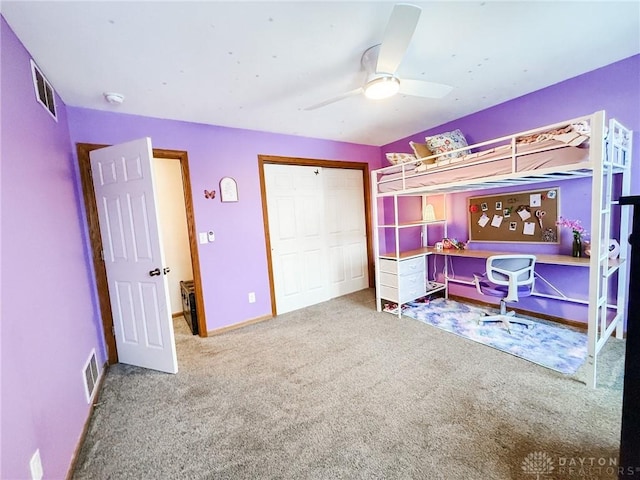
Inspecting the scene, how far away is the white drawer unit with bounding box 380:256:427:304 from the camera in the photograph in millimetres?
3199

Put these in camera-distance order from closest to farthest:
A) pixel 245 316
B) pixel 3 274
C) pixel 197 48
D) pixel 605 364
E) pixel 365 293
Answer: pixel 3 274, pixel 197 48, pixel 605 364, pixel 245 316, pixel 365 293

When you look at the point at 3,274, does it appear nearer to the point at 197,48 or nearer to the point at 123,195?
the point at 123,195

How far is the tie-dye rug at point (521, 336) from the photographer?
213 centimetres

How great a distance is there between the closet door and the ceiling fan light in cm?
181

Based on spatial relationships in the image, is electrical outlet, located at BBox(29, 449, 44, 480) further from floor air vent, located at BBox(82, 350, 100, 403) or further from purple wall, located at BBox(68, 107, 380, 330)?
purple wall, located at BBox(68, 107, 380, 330)

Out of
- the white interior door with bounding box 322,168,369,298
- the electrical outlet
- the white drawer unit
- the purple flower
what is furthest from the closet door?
the purple flower

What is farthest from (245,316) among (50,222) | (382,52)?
(382,52)

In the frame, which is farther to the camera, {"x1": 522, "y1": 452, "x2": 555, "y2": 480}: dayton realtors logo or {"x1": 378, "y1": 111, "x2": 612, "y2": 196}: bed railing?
{"x1": 378, "y1": 111, "x2": 612, "y2": 196}: bed railing

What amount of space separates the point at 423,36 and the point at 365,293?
326 centimetres

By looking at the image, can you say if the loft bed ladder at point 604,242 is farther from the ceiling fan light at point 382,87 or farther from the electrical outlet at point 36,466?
the electrical outlet at point 36,466

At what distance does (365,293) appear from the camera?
415cm

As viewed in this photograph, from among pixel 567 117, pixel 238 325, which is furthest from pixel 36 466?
pixel 567 117

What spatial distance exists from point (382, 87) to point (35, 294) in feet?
A: 7.75

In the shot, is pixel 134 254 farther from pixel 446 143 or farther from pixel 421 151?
pixel 446 143
